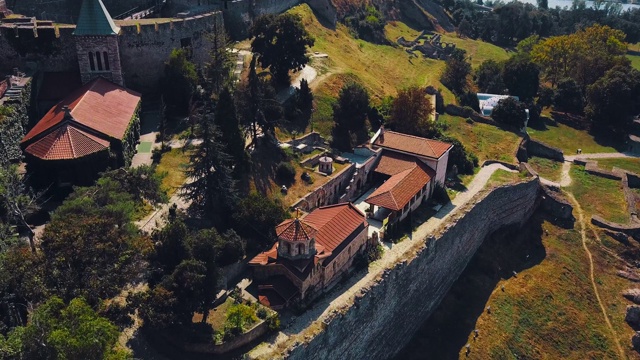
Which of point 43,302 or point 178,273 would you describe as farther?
point 178,273

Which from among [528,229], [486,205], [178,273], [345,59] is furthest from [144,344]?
[345,59]

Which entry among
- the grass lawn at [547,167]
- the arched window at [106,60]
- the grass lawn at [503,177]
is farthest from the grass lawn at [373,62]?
the arched window at [106,60]

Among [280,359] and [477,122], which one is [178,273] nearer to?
[280,359]

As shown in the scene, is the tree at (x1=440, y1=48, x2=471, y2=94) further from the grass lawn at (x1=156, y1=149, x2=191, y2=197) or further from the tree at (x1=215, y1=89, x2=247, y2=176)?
the grass lawn at (x1=156, y1=149, x2=191, y2=197)

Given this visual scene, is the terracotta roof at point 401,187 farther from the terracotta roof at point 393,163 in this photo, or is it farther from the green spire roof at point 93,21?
the green spire roof at point 93,21

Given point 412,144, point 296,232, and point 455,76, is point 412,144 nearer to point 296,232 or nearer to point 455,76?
point 296,232
